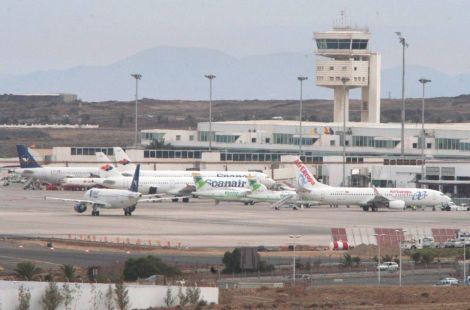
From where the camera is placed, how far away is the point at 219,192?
15400cm

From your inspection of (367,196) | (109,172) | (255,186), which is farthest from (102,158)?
(367,196)

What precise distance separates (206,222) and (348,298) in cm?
5559

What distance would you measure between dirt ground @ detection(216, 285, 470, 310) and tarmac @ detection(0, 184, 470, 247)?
27937 millimetres

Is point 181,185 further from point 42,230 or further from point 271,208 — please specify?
point 42,230

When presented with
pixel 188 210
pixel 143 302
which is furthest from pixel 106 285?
pixel 188 210

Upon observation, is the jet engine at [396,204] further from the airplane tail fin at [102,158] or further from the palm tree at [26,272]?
the palm tree at [26,272]

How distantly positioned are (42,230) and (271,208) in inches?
1689

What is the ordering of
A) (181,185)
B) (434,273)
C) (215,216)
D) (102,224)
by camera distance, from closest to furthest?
(434,273) < (102,224) < (215,216) < (181,185)

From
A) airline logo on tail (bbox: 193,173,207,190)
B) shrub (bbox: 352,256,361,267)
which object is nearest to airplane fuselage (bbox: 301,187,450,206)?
airline logo on tail (bbox: 193,173,207,190)

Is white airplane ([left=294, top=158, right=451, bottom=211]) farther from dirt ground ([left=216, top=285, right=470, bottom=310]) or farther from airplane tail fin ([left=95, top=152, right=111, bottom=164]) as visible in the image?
dirt ground ([left=216, top=285, right=470, bottom=310])

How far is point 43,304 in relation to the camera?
5728 cm

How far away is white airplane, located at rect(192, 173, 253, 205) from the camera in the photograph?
503ft

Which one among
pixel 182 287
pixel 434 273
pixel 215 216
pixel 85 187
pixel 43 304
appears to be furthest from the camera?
pixel 85 187

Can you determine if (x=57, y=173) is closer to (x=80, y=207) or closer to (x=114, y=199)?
(x=80, y=207)
